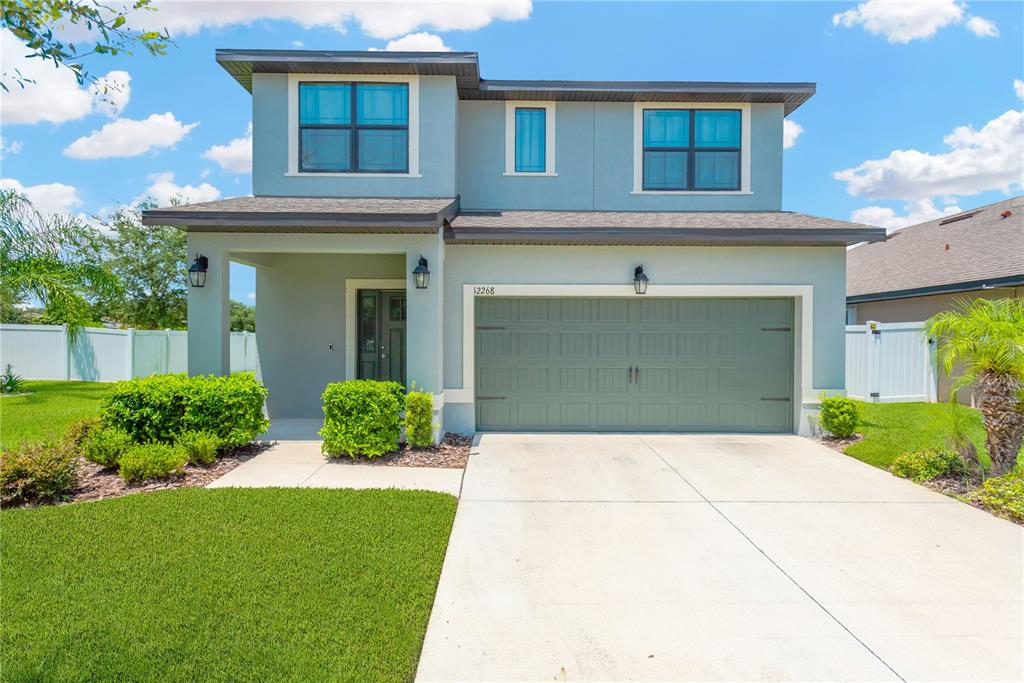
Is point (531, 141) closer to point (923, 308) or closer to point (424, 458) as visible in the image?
point (424, 458)

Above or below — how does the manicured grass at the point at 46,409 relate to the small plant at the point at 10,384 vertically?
below

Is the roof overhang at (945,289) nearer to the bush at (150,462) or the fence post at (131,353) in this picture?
the bush at (150,462)

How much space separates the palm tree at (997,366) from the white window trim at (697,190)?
4834 millimetres

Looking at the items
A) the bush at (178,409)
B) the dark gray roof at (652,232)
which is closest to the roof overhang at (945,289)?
the dark gray roof at (652,232)

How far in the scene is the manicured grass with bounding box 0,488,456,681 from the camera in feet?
9.52

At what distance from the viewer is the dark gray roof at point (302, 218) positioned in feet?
25.3

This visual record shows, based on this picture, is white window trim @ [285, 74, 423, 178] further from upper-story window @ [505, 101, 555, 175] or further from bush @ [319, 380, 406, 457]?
bush @ [319, 380, 406, 457]

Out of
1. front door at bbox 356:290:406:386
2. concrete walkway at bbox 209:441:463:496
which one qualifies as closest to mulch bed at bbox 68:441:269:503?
concrete walkway at bbox 209:441:463:496

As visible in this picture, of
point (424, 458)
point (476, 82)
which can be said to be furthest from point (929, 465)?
point (476, 82)

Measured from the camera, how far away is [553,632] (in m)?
3.34

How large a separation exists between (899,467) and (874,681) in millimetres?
4972

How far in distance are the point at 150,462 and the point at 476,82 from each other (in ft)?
25.3

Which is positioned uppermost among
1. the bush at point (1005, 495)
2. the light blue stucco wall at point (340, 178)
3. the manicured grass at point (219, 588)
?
the light blue stucco wall at point (340, 178)

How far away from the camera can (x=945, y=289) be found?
12344mm
